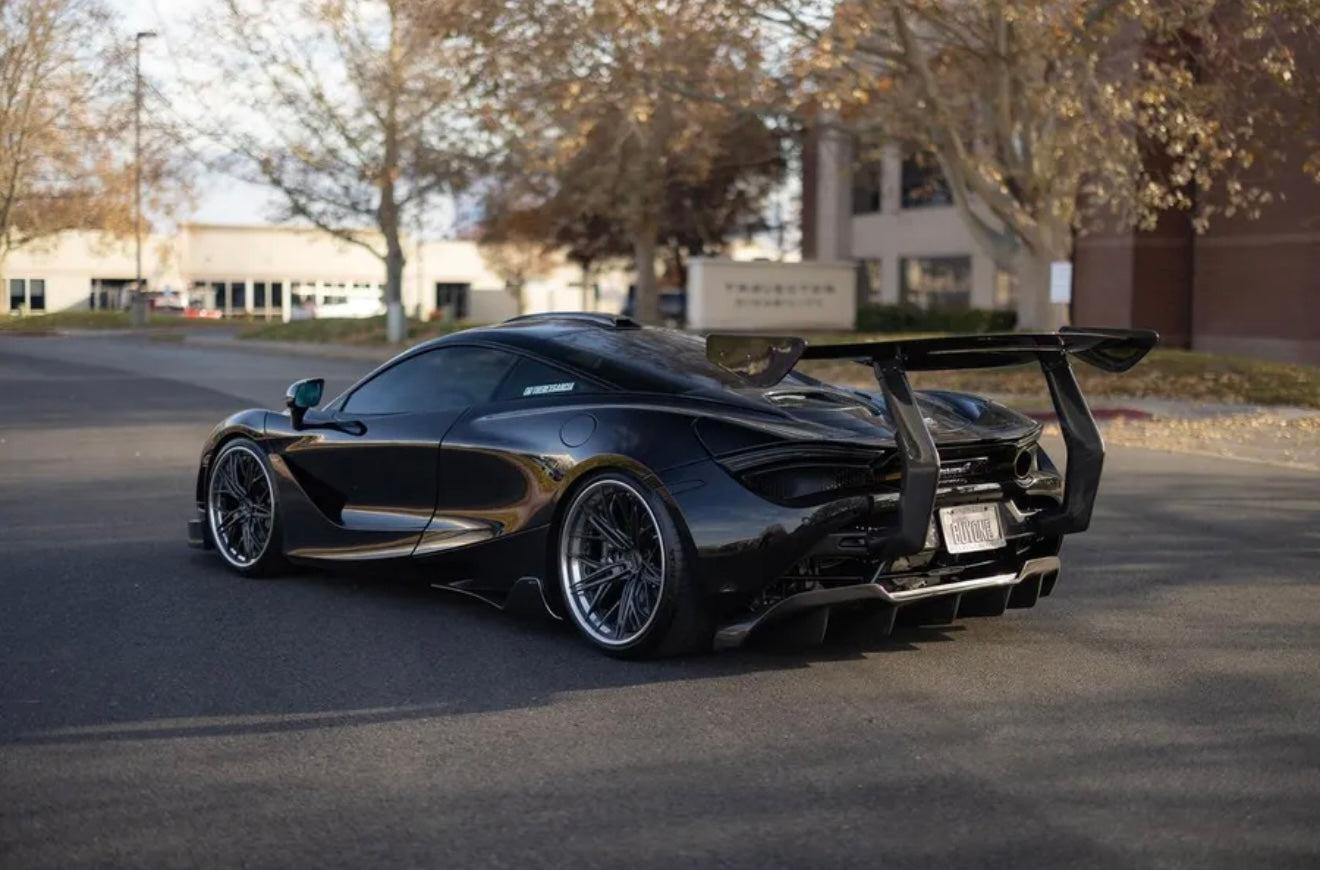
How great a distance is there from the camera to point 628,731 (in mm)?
5539

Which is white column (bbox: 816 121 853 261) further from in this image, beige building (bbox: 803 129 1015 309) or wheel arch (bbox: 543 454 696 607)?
wheel arch (bbox: 543 454 696 607)

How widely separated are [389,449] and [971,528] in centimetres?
276

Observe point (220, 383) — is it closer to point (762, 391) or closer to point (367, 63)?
point (367, 63)

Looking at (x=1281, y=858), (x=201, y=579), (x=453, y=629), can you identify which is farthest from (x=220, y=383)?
(x=1281, y=858)

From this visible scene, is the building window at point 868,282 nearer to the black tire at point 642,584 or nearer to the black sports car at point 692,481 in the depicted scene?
the black sports car at point 692,481

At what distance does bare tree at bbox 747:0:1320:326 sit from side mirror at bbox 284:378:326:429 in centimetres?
1309

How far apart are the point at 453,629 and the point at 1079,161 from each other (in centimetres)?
1792

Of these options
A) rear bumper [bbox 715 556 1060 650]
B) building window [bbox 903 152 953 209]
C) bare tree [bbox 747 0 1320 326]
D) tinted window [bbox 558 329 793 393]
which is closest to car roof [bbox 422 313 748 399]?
tinted window [bbox 558 329 793 393]

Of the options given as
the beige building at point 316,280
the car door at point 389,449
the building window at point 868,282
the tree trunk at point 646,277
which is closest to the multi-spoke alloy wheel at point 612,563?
the car door at point 389,449

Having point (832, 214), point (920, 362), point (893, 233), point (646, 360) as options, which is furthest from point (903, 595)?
point (832, 214)

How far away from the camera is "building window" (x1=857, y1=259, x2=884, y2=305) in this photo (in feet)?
154

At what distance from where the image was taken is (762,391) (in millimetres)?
6734

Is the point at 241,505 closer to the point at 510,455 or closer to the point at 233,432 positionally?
the point at 233,432

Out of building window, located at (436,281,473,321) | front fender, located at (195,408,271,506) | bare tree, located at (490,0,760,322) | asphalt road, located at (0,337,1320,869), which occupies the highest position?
bare tree, located at (490,0,760,322)
